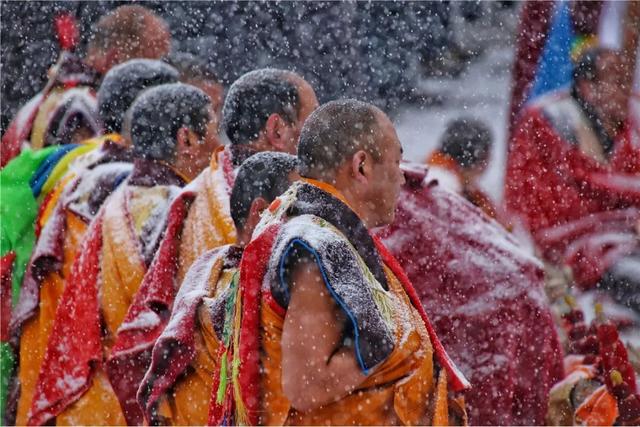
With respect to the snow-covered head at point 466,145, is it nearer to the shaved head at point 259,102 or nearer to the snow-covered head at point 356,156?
the shaved head at point 259,102

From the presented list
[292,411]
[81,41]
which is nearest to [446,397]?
[292,411]

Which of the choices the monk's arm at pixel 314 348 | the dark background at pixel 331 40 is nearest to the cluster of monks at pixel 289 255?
the monk's arm at pixel 314 348

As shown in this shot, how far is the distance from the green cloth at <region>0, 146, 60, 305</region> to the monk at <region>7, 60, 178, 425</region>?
0.20ft

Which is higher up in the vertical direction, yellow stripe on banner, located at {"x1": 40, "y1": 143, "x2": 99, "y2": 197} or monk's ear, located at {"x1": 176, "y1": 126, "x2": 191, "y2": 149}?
monk's ear, located at {"x1": 176, "y1": 126, "x2": 191, "y2": 149}

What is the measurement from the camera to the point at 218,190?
10.5 feet

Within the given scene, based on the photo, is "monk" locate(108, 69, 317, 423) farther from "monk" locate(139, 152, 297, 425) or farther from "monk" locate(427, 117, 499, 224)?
"monk" locate(427, 117, 499, 224)

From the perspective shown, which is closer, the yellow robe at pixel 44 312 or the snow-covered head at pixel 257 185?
the snow-covered head at pixel 257 185

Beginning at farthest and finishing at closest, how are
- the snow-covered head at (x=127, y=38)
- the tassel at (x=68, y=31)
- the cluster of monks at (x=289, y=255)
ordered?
the tassel at (x=68, y=31) → the snow-covered head at (x=127, y=38) → the cluster of monks at (x=289, y=255)

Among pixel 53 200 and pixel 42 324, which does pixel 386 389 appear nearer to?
pixel 42 324

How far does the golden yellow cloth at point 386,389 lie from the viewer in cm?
217

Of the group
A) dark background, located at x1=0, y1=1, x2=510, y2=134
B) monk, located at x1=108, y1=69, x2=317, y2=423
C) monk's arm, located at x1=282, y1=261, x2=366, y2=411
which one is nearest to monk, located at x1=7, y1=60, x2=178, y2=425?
dark background, located at x1=0, y1=1, x2=510, y2=134

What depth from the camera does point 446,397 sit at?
2303 millimetres

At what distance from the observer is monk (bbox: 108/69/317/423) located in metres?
3.19

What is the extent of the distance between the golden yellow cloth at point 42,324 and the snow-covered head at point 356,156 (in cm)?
178
